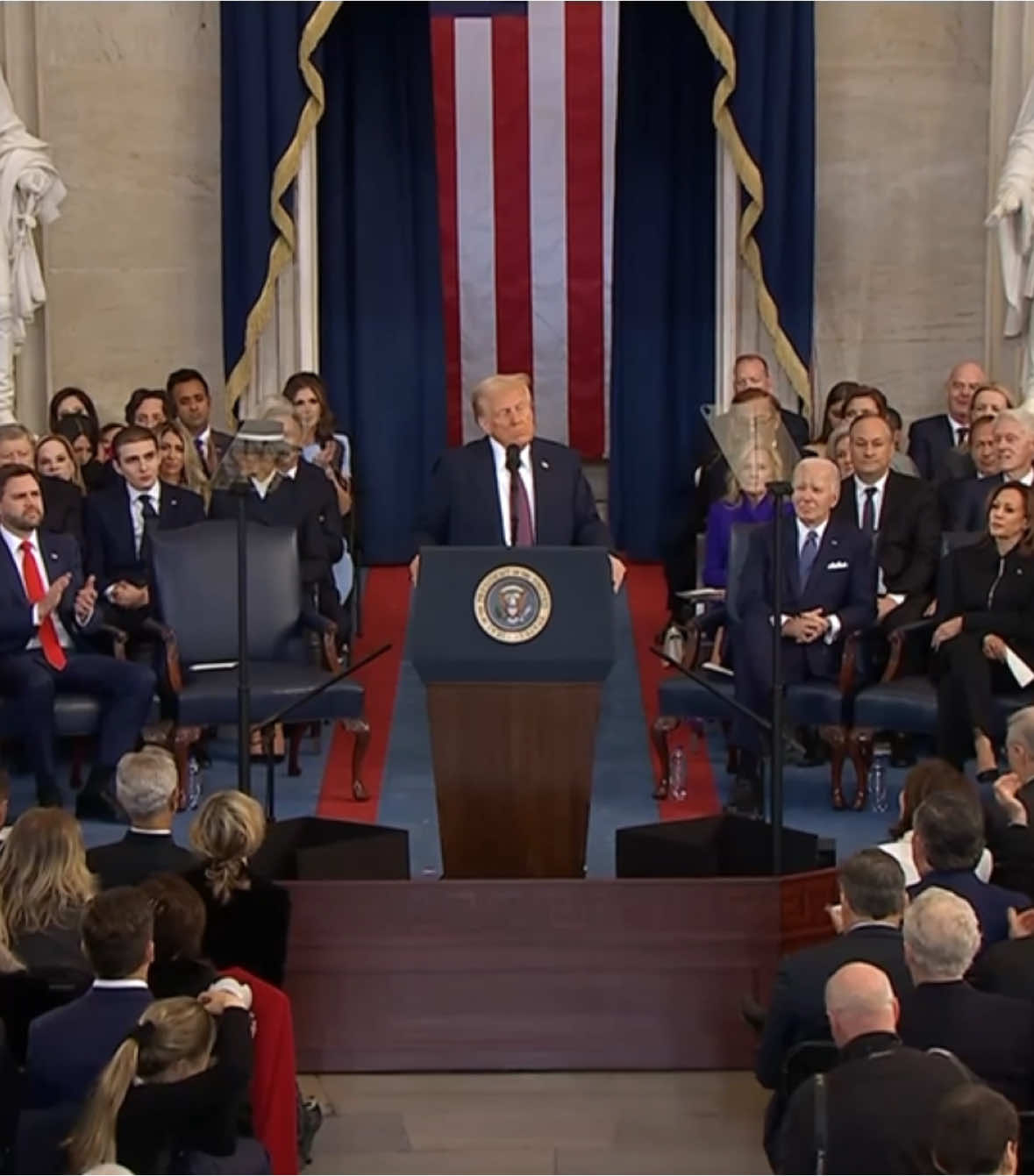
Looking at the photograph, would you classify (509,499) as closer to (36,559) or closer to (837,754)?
(837,754)

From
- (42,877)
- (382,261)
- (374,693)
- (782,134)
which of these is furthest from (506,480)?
(382,261)

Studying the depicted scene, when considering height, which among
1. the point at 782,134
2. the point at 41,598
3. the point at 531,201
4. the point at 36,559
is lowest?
the point at 41,598

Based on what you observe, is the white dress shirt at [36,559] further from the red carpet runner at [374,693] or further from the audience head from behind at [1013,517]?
the audience head from behind at [1013,517]

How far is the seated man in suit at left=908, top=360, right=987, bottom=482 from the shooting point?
10794 millimetres

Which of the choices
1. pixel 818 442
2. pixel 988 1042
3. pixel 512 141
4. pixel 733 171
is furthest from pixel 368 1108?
pixel 512 141

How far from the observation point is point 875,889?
17.6 ft

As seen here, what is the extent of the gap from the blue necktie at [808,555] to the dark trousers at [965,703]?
24.7 inches

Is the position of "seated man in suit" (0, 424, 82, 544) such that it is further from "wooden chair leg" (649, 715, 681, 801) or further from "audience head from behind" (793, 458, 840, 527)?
"audience head from behind" (793, 458, 840, 527)

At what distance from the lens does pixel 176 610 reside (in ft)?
29.3

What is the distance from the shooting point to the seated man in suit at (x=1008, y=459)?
9062 mm

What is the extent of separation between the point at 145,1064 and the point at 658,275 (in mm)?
8416

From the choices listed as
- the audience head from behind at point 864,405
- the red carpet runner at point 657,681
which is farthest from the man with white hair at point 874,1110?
the audience head from behind at point 864,405

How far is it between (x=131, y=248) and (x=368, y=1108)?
6.37m

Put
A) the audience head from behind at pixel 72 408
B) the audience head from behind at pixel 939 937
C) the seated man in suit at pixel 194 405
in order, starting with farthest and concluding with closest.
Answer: the seated man in suit at pixel 194 405 < the audience head from behind at pixel 72 408 < the audience head from behind at pixel 939 937
